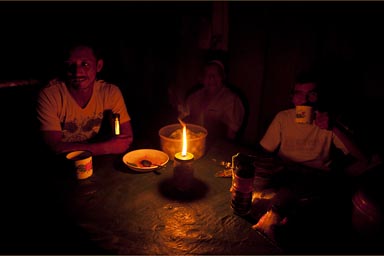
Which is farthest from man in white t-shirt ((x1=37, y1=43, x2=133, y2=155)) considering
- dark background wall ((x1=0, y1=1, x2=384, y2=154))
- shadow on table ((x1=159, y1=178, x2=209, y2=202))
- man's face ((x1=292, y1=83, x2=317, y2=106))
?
man's face ((x1=292, y1=83, x2=317, y2=106))

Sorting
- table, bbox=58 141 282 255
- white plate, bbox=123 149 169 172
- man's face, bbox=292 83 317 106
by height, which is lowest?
table, bbox=58 141 282 255

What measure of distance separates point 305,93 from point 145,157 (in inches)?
75.4

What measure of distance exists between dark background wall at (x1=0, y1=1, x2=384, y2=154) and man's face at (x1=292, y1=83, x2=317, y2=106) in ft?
1.96

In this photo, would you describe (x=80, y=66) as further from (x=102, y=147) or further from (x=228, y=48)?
(x=228, y=48)

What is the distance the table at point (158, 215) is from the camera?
1.43m

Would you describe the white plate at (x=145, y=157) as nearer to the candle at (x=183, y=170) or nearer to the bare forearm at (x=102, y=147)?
the bare forearm at (x=102, y=147)

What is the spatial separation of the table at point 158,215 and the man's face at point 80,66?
1.22m

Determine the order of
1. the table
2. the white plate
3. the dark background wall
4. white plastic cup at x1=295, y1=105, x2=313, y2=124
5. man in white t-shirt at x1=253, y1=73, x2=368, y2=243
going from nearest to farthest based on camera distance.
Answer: the table → the white plate → white plastic cup at x1=295, y1=105, x2=313, y2=124 → man in white t-shirt at x1=253, y1=73, x2=368, y2=243 → the dark background wall

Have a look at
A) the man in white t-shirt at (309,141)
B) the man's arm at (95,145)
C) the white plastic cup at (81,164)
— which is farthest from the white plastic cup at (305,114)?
the white plastic cup at (81,164)

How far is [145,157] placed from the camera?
7.86 feet

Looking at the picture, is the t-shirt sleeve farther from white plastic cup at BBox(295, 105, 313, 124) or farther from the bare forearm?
white plastic cup at BBox(295, 105, 313, 124)

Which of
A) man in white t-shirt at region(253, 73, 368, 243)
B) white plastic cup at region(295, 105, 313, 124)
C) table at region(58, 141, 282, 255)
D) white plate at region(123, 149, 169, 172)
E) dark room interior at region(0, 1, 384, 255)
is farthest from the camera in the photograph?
dark room interior at region(0, 1, 384, 255)

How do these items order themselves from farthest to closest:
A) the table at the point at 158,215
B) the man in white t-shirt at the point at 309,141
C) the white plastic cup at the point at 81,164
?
the man in white t-shirt at the point at 309,141, the white plastic cup at the point at 81,164, the table at the point at 158,215

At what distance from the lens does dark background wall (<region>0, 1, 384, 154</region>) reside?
3.74m
